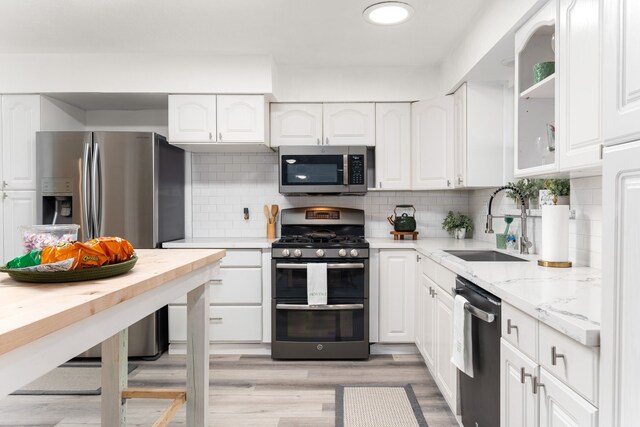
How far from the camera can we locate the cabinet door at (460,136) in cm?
294

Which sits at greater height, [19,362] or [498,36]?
[498,36]

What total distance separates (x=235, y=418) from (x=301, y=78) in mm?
2649

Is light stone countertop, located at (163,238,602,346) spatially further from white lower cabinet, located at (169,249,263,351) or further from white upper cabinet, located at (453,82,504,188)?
white lower cabinet, located at (169,249,263,351)

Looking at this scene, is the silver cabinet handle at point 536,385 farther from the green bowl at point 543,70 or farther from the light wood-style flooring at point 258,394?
the green bowl at point 543,70

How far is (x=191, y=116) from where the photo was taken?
3.28m

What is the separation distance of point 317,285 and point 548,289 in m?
1.87

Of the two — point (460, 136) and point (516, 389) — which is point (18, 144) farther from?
point (516, 389)

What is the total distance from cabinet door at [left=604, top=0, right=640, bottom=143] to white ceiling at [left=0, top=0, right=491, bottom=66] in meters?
1.69

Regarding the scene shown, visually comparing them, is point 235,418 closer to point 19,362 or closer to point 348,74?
point 19,362

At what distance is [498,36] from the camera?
2.18 meters

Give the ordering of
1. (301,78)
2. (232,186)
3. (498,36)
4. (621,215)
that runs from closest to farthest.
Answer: (621,215) < (498,36) < (301,78) < (232,186)

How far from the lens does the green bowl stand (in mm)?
1821

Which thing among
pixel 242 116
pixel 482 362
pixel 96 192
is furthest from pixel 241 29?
pixel 482 362

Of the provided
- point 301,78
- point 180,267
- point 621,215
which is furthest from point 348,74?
point 621,215
